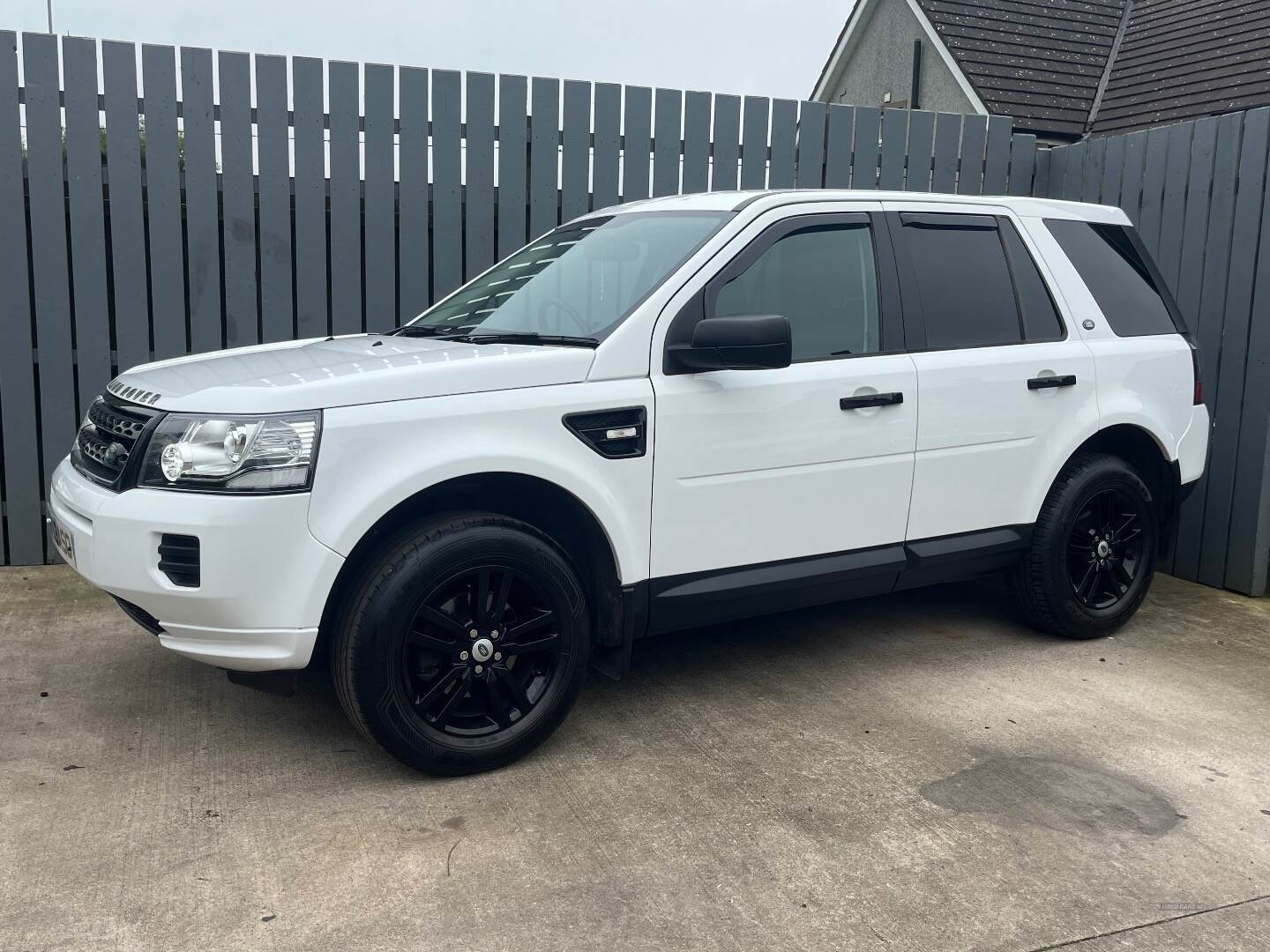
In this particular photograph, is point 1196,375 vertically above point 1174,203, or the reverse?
point 1174,203

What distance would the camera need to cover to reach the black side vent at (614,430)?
11.7 ft

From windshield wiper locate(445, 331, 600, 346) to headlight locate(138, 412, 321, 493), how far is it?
3.02ft

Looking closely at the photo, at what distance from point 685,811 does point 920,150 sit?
526 centimetres

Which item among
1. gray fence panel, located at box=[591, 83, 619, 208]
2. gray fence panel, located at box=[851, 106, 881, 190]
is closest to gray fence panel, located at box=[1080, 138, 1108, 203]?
gray fence panel, located at box=[851, 106, 881, 190]

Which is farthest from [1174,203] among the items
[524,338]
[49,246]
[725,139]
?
[49,246]

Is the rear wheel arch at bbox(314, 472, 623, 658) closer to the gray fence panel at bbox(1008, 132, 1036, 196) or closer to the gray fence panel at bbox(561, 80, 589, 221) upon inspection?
the gray fence panel at bbox(561, 80, 589, 221)

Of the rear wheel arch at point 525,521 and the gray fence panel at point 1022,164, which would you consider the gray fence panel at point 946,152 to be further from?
the rear wheel arch at point 525,521

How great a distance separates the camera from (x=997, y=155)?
24.1ft

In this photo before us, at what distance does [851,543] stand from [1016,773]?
103 centimetres

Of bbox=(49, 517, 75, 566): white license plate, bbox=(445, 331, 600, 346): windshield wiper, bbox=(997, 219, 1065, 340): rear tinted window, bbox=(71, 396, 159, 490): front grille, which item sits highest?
bbox=(997, 219, 1065, 340): rear tinted window

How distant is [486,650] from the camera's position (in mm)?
3471

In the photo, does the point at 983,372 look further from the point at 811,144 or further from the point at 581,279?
the point at 811,144

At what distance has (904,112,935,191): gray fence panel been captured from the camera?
7.11 m

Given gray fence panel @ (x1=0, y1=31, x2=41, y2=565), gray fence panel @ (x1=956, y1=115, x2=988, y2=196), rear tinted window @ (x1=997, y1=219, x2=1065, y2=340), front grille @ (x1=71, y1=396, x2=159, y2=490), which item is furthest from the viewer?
gray fence panel @ (x1=956, y1=115, x2=988, y2=196)
